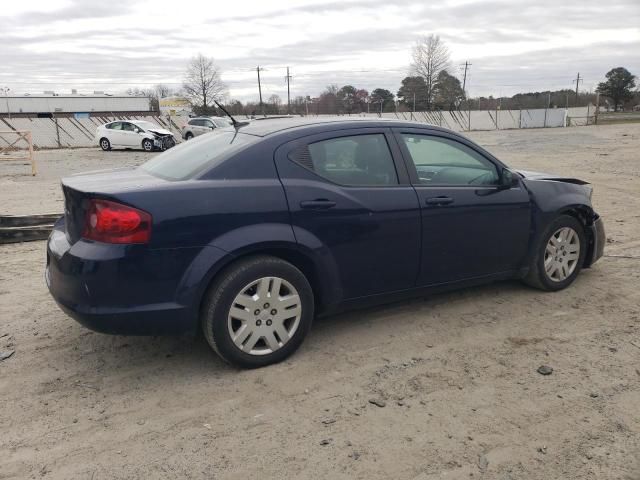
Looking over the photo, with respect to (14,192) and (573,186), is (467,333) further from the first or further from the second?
(14,192)

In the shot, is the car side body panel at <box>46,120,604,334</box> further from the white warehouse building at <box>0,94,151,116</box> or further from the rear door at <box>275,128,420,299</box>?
the white warehouse building at <box>0,94,151,116</box>

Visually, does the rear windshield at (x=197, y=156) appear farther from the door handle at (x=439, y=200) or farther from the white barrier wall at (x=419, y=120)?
the white barrier wall at (x=419, y=120)

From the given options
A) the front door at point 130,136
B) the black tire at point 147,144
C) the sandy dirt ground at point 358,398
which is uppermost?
the front door at point 130,136

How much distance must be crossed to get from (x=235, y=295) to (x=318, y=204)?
32.2 inches

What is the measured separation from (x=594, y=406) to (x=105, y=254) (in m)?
2.91

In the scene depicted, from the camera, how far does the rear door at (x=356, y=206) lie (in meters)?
3.55

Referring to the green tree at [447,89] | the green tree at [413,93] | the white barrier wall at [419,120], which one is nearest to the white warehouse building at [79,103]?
the white barrier wall at [419,120]

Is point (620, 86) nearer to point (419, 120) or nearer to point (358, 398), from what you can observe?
point (419, 120)

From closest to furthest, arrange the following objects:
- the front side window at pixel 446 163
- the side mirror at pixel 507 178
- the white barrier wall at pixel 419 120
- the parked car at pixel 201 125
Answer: the front side window at pixel 446 163 < the side mirror at pixel 507 178 < the parked car at pixel 201 125 < the white barrier wall at pixel 419 120

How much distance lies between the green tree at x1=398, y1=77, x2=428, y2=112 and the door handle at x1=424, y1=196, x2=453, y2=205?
4734 centimetres

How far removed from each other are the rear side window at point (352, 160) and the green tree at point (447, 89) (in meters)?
55.6

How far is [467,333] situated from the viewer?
13.1 feet

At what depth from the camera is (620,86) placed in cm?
8012

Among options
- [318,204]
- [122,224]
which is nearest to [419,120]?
[318,204]
